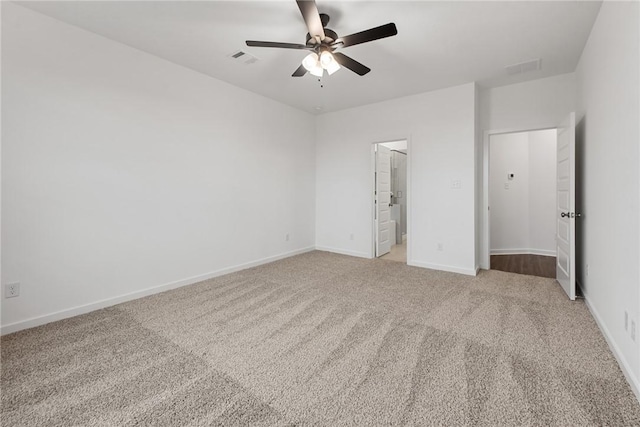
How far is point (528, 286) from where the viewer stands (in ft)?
A: 10.9

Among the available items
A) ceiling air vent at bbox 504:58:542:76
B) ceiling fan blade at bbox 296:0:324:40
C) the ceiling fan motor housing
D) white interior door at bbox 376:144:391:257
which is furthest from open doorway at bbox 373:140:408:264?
ceiling fan blade at bbox 296:0:324:40

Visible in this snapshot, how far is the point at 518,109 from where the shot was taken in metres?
3.85

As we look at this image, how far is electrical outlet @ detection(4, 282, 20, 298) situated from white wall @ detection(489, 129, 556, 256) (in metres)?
6.53

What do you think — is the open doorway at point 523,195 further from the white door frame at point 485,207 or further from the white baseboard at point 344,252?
the white baseboard at point 344,252

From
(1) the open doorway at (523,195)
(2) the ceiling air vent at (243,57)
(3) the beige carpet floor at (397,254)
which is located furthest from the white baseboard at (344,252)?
(2) the ceiling air vent at (243,57)

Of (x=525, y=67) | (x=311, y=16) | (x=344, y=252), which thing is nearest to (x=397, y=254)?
(x=344, y=252)

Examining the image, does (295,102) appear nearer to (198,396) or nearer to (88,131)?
(88,131)

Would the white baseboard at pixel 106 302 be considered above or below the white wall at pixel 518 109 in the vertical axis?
below

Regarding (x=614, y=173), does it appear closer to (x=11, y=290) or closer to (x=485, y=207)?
(x=485, y=207)

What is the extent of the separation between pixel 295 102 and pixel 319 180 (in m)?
1.52

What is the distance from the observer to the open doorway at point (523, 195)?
5.06 metres

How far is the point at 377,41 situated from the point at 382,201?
9.59 feet

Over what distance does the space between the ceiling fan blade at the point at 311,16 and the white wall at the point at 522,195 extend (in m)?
4.32

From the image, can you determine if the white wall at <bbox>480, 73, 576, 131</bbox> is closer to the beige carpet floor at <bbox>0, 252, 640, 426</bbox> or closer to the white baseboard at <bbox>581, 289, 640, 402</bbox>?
the beige carpet floor at <bbox>0, 252, 640, 426</bbox>
